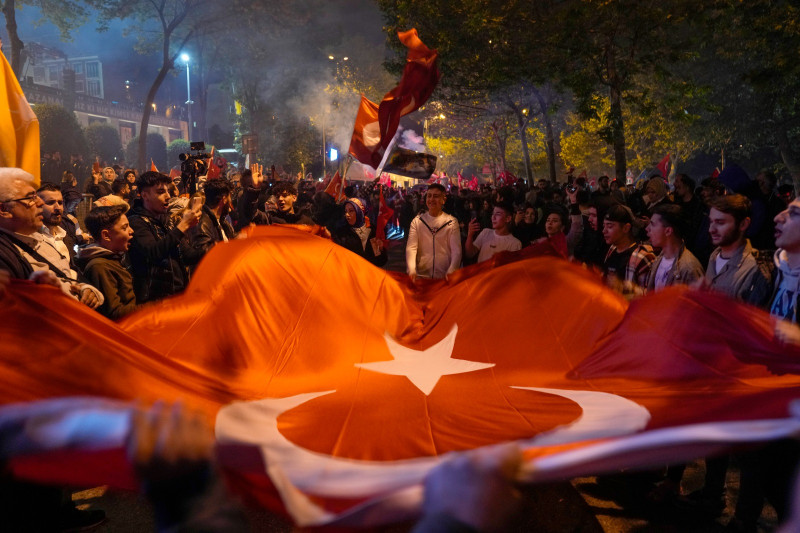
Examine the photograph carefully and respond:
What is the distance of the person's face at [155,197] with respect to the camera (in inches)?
246

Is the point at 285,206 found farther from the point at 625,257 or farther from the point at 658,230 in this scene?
the point at 658,230

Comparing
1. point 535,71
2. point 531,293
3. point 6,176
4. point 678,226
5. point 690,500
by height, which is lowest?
point 690,500

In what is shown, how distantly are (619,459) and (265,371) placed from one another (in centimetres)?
325

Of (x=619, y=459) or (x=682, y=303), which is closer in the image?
(x=619, y=459)

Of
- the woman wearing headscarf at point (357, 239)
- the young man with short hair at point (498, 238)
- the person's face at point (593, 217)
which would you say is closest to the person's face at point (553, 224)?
the young man with short hair at point (498, 238)

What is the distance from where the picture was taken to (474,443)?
3838 millimetres

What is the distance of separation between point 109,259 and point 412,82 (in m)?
5.17

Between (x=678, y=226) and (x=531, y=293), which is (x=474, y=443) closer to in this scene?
(x=531, y=293)

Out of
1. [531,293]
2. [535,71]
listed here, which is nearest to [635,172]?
[535,71]

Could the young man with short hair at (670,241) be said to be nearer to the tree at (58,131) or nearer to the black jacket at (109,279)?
the black jacket at (109,279)

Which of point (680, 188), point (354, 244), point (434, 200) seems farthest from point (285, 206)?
point (680, 188)

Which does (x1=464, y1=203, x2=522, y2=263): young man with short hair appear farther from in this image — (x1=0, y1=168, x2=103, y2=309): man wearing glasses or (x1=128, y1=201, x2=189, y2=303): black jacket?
(x1=0, y1=168, x2=103, y2=309): man wearing glasses

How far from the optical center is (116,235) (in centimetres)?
526

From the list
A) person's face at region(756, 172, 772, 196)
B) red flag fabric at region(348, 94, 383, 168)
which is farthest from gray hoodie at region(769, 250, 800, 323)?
person's face at region(756, 172, 772, 196)
